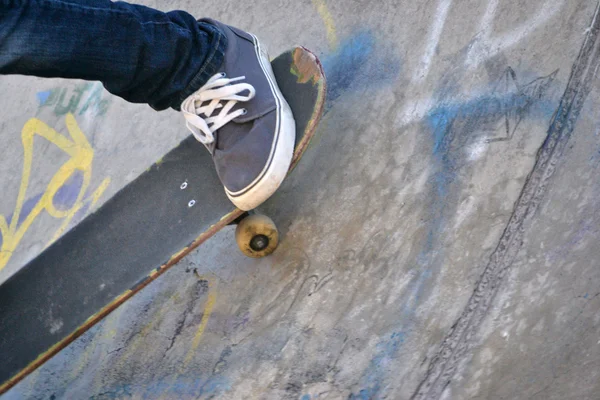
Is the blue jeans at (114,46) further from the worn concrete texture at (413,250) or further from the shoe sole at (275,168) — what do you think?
the worn concrete texture at (413,250)

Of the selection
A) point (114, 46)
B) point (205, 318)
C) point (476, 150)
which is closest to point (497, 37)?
point (476, 150)

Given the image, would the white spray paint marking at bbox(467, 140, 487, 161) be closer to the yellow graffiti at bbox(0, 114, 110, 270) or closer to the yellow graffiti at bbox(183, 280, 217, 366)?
the yellow graffiti at bbox(183, 280, 217, 366)

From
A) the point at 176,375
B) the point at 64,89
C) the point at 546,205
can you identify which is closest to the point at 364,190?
the point at 546,205

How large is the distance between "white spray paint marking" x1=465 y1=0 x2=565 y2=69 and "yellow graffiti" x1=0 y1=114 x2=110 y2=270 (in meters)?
1.49

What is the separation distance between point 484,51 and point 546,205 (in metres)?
0.58

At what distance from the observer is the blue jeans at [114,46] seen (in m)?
1.62

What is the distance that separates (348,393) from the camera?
192 centimetres

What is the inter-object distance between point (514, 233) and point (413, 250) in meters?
0.30

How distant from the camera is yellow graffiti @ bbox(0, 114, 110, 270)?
261cm

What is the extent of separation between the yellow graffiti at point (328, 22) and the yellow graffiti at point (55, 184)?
3.42 ft

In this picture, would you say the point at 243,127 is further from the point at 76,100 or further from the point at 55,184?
the point at 76,100

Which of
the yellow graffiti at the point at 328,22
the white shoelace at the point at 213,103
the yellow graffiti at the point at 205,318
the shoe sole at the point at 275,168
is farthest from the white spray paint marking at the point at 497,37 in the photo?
the yellow graffiti at the point at 205,318

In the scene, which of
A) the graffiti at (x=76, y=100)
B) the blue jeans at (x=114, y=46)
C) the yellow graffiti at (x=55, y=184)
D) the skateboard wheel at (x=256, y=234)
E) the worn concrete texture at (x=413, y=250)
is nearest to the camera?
the blue jeans at (x=114, y=46)

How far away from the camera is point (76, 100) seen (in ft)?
9.45
